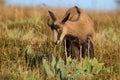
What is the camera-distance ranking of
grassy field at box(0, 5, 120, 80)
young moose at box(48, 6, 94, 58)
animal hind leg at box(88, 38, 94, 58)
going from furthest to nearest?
animal hind leg at box(88, 38, 94, 58)
young moose at box(48, 6, 94, 58)
grassy field at box(0, 5, 120, 80)

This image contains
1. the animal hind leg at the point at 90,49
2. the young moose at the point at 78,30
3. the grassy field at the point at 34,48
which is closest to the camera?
the grassy field at the point at 34,48

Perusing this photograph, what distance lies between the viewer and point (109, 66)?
6.09m

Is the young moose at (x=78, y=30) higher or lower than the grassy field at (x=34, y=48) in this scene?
higher

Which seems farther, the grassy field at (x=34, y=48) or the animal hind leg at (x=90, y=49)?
the animal hind leg at (x=90, y=49)

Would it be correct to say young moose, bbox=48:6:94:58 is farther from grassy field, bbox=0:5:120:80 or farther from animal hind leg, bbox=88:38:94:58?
grassy field, bbox=0:5:120:80

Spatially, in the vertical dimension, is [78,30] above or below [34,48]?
above

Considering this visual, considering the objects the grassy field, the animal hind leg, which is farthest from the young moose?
the grassy field

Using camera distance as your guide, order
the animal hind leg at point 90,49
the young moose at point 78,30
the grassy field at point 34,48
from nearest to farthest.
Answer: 1. the grassy field at point 34,48
2. the young moose at point 78,30
3. the animal hind leg at point 90,49

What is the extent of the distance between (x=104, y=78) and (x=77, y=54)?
4.25 feet

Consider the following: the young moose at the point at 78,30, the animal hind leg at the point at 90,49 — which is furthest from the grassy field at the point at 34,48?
the young moose at the point at 78,30

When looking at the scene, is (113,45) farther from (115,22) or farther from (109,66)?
(115,22)

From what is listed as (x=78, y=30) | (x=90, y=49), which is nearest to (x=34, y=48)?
(x=78, y=30)

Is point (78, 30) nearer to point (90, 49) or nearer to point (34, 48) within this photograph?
point (90, 49)

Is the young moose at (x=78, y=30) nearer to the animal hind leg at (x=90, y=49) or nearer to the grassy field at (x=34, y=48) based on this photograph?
the animal hind leg at (x=90, y=49)
